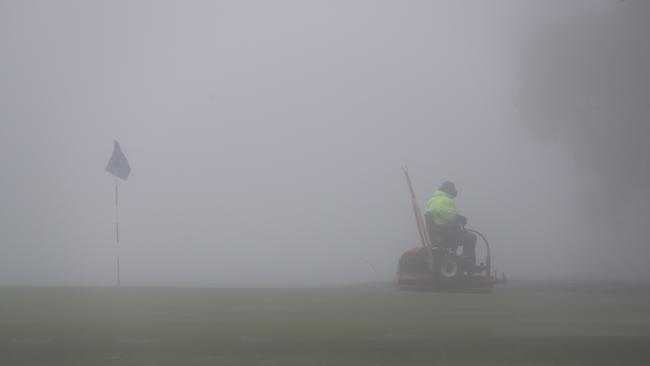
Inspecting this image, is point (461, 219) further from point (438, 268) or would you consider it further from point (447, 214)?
point (438, 268)

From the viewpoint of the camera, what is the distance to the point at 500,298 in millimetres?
7766

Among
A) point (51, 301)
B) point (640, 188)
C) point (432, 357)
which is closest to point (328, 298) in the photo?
point (51, 301)

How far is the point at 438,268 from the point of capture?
8.75 meters

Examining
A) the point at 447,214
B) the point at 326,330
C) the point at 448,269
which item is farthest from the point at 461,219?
the point at 326,330

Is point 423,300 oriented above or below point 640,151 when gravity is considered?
below

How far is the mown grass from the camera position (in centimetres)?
401

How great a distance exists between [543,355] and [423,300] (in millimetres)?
3461

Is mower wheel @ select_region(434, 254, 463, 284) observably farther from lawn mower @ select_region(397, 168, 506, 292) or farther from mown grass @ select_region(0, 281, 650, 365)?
mown grass @ select_region(0, 281, 650, 365)

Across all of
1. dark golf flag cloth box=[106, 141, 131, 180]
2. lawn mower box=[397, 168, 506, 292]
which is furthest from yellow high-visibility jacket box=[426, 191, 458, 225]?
dark golf flag cloth box=[106, 141, 131, 180]

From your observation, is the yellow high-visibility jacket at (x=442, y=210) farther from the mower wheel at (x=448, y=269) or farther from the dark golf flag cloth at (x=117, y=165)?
the dark golf flag cloth at (x=117, y=165)

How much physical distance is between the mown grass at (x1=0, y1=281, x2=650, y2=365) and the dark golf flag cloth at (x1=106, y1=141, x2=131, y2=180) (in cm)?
326

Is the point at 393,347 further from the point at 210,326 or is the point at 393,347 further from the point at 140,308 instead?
the point at 140,308

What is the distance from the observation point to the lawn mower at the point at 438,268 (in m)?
8.72

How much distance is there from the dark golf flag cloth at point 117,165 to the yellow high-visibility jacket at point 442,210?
528cm
